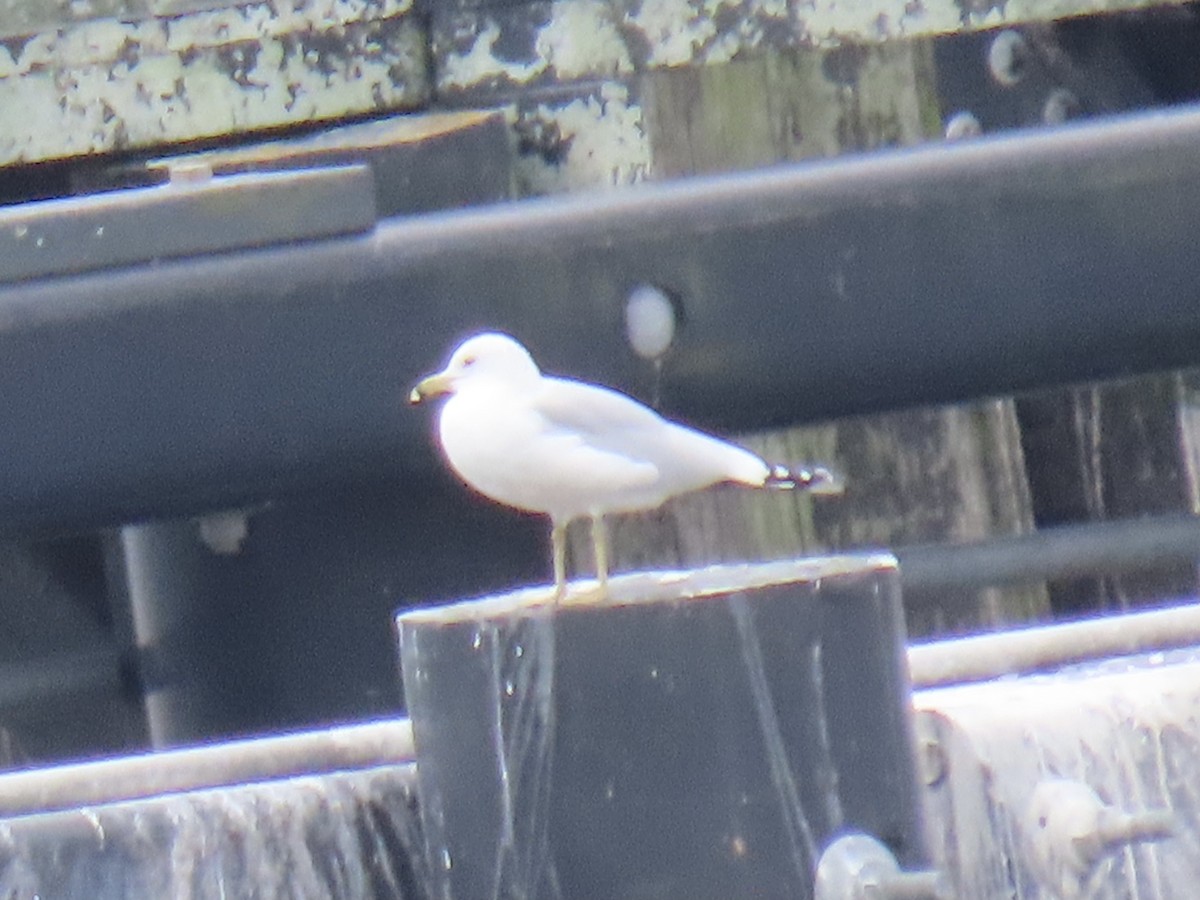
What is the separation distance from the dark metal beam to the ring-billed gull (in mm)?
937

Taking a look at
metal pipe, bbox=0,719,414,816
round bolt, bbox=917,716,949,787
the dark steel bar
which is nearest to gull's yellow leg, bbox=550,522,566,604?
metal pipe, bbox=0,719,414,816

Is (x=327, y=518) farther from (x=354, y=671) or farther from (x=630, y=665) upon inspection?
(x=630, y=665)

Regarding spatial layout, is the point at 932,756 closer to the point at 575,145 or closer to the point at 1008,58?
the point at 575,145

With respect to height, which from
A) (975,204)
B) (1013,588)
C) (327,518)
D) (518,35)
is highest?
(518,35)

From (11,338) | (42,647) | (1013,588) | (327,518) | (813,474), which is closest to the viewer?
(813,474)

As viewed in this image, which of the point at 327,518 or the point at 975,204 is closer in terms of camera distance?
the point at 975,204

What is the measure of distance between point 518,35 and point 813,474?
5.28 ft

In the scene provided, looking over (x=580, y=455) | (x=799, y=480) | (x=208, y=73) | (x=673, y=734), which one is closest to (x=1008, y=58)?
(x=208, y=73)

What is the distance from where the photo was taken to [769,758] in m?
2.82

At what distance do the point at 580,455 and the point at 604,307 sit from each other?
1100 millimetres

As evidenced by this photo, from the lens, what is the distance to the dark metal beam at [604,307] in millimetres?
4316

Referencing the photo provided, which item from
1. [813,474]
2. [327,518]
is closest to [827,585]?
[813,474]

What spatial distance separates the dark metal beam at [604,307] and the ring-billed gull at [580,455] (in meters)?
0.94

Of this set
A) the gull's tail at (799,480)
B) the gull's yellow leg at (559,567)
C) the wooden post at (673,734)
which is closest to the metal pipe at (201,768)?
the gull's yellow leg at (559,567)
